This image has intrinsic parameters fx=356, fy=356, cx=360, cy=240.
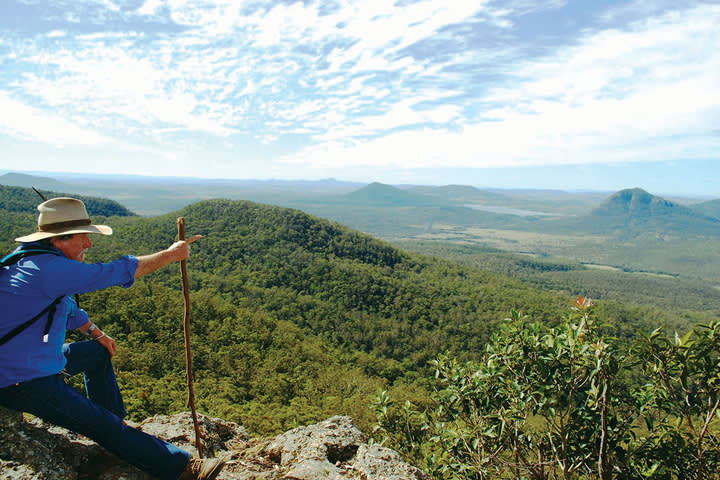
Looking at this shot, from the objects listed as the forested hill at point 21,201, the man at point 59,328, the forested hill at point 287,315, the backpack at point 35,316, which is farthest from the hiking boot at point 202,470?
the forested hill at point 21,201

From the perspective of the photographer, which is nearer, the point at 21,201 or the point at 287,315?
the point at 287,315

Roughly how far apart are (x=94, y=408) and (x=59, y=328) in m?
0.78

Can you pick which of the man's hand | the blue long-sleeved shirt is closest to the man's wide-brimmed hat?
the blue long-sleeved shirt

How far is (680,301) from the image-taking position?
112062 mm

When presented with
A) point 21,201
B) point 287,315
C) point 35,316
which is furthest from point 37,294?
point 21,201

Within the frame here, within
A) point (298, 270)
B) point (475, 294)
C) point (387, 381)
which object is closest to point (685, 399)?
point (387, 381)

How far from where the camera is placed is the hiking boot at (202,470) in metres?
3.51

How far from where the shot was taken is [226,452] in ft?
16.3

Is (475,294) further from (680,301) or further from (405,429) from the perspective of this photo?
(680,301)

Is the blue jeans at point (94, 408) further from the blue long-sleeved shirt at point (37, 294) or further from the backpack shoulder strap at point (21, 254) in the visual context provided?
the backpack shoulder strap at point (21, 254)

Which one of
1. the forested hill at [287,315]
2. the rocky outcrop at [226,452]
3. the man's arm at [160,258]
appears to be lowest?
the forested hill at [287,315]

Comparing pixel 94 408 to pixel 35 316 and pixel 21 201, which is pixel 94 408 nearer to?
pixel 35 316

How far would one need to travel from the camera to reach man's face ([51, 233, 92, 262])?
3.01m

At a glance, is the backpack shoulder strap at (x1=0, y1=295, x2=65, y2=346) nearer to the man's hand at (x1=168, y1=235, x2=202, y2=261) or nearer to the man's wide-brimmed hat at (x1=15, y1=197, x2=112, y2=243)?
the man's wide-brimmed hat at (x1=15, y1=197, x2=112, y2=243)
